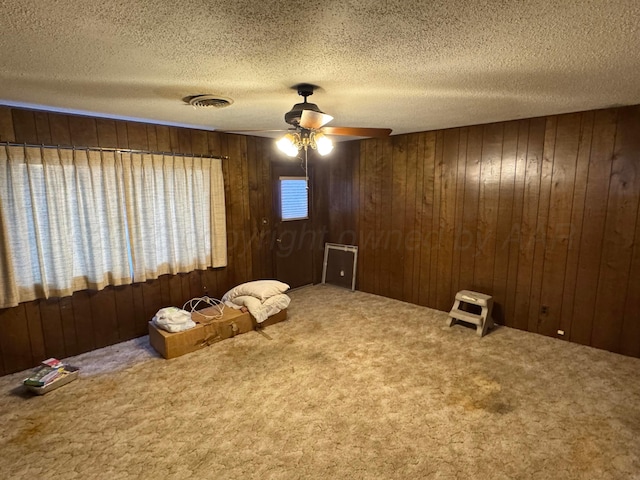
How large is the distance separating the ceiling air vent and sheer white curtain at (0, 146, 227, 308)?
1.19 m

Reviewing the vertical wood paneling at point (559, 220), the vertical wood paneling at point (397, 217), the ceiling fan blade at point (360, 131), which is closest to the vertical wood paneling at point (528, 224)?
the vertical wood paneling at point (559, 220)

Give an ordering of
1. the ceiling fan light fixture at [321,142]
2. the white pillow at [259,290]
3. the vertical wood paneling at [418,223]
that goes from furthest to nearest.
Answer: the vertical wood paneling at [418,223] → the white pillow at [259,290] → the ceiling fan light fixture at [321,142]

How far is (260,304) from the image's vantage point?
12.5ft

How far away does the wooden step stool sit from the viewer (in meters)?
3.64

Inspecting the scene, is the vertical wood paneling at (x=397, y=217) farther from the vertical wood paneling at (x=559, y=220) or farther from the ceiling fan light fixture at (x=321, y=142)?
the ceiling fan light fixture at (x=321, y=142)

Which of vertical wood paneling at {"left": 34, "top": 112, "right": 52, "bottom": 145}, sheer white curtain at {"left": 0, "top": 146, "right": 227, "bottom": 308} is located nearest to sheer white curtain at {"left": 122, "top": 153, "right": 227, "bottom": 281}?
sheer white curtain at {"left": 0, "top": 146, "right": 227, "bottom": 308}

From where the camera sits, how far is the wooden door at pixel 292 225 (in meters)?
4.97

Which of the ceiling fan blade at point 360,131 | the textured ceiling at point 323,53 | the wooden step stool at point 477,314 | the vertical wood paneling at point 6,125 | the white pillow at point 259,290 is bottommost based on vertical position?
the wooden step stool at point 477,314

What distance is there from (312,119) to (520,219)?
9.05 feet

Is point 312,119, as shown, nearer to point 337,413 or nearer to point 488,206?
point 337,413

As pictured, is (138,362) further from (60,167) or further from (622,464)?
(622,464)

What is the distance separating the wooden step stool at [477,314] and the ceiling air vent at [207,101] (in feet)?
10.4

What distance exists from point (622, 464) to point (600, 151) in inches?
102

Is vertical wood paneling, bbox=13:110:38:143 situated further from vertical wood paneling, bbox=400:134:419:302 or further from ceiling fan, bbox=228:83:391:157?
vertical wood paneling, bbox=400:134:419:302
